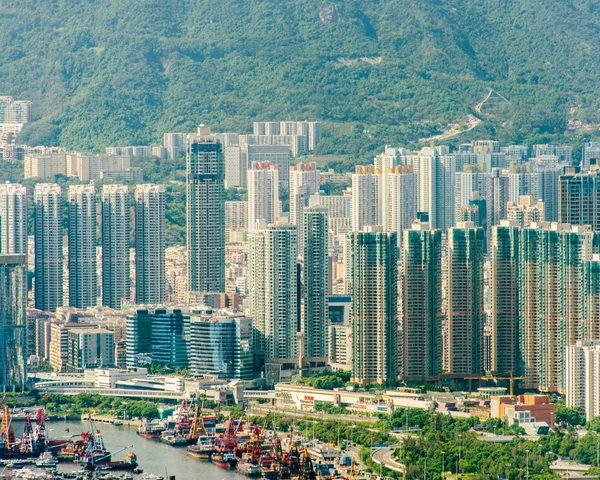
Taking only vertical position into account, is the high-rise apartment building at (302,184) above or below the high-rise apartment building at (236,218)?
above

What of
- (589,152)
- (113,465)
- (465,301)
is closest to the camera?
(113,465)

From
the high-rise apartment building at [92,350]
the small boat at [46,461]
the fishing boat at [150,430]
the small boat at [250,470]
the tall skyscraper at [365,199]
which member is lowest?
the small boat at [250,470]

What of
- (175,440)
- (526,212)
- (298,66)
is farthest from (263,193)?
(175,440)

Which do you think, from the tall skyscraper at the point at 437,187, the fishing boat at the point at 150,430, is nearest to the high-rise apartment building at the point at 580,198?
the fishing boat at the point at 150,430

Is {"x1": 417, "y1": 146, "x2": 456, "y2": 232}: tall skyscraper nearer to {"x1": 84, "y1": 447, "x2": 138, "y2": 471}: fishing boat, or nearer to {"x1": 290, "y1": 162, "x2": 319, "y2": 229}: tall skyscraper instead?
{"x1": 290, "y1": 162, "x2": 319, "y2": 229}: tall skyscraper

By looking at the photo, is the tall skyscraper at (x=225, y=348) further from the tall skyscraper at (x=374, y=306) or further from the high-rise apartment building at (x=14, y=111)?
the high-rise apartment building at (x=14, y=111)

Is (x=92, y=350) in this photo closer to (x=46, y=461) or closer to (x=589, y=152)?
(x=46, y=461)
